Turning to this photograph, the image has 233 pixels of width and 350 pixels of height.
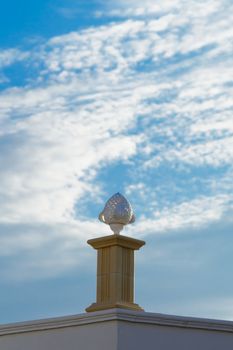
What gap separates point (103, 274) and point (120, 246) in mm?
594

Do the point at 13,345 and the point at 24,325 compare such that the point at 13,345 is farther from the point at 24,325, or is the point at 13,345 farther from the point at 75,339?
the point at 75,339

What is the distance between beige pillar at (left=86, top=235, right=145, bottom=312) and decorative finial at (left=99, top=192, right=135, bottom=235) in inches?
7.8

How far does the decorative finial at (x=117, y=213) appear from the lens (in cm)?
1403

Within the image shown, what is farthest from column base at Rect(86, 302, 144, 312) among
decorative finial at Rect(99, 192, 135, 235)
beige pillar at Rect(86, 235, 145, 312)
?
decorative finial at Rect(99, 192, 135, 235)

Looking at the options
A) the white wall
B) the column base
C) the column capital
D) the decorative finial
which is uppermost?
the decorative finial

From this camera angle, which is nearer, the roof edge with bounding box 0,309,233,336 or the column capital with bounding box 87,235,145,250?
the roof edge with bounding box 0,309,233,336

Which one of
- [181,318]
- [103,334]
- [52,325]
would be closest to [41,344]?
A: [52,325]

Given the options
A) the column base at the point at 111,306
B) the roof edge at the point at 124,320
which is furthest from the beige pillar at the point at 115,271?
the roof edge at the point at 124,320

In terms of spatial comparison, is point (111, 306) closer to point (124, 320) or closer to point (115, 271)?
point (115, 271)

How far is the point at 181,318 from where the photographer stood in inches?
486

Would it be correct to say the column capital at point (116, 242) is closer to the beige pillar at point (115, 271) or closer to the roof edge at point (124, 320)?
the beige pillar at point (115, 271)

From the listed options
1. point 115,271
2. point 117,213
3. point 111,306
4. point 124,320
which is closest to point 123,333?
point 124,320

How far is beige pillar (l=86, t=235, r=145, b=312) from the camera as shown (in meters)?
14.0

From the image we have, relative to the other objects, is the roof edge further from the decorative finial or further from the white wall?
the decorative finial
